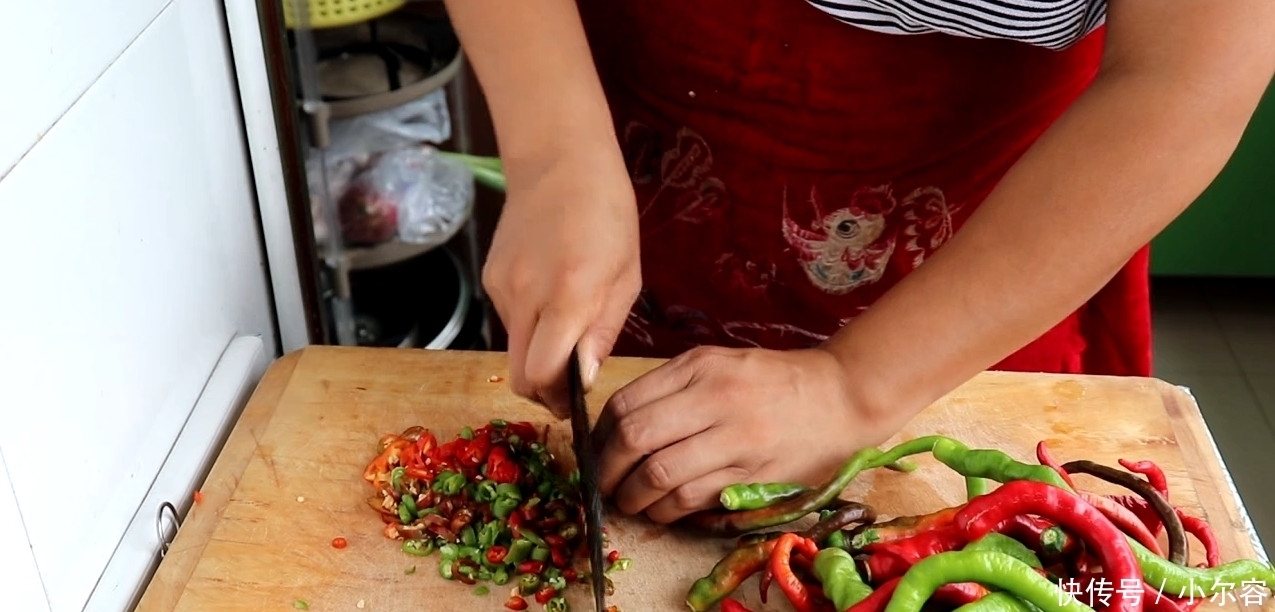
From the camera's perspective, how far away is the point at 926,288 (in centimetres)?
84

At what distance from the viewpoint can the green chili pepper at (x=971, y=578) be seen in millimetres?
741

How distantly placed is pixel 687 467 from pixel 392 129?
0.82 m

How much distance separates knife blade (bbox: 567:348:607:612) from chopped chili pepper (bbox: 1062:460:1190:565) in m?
0.38

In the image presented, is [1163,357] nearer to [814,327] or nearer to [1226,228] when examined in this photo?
[1226,228]

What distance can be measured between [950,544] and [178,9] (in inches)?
29.7

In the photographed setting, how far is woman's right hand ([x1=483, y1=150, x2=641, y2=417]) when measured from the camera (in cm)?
80

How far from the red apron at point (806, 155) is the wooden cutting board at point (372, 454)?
0.33ft

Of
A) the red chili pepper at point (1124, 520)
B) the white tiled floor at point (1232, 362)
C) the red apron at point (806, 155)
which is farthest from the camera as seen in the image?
the white tiled floor at point (1232, 362)

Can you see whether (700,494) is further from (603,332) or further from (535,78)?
(535,78)

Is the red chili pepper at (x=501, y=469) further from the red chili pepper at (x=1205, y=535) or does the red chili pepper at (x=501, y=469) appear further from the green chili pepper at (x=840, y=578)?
the red chili pepper at (x=1205, y=535)

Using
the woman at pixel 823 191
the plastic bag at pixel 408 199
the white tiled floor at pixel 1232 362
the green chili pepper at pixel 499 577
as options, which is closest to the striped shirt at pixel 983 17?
the woman at pixel 823 191

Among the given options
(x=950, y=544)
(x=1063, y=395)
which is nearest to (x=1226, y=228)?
(x=1063, y=395)

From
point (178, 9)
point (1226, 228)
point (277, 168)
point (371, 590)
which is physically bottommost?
point (1226, 228)

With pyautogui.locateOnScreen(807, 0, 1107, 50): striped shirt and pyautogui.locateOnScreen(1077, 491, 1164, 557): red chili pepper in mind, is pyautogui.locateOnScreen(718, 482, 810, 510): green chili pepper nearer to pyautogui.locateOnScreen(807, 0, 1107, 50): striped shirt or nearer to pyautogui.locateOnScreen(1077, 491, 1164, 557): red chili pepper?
pyautogui.locateOnScreen(1077, 491, 1164, 557): red chili pepper
